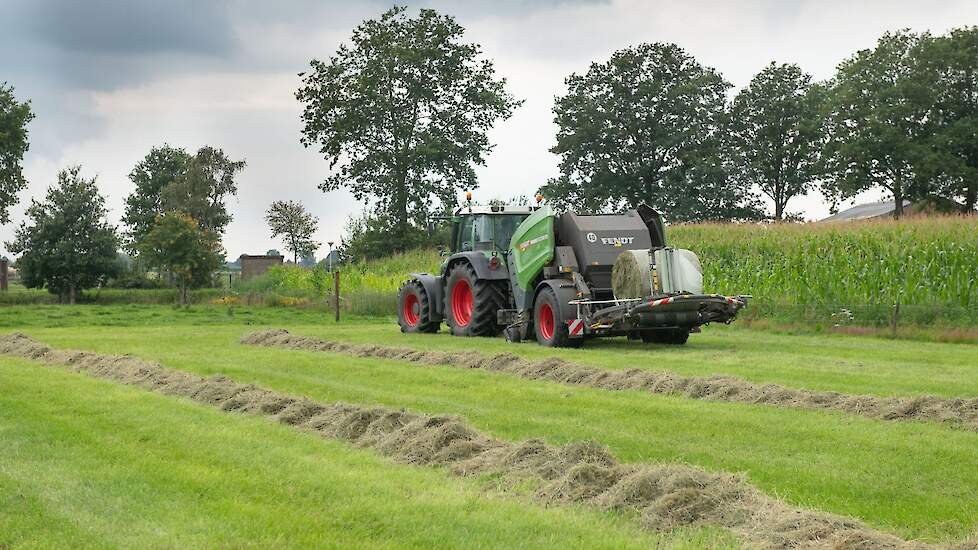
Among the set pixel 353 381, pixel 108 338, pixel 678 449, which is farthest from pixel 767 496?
pixel 108 338

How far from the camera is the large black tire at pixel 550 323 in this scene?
1702 centimetres

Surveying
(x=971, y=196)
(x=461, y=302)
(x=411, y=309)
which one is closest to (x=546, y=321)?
(x=461, y=302)

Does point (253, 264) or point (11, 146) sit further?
point (253, 264)

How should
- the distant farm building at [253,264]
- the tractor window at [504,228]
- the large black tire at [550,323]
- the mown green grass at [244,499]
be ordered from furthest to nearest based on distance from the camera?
the distant farm building at [253,264] < the tractor window at [504,228] < the large black tire at [550,323] < the mown green grass at [244,499]

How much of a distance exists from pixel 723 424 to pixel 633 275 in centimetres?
716

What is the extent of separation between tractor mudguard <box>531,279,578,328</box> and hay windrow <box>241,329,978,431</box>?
222 centimetres

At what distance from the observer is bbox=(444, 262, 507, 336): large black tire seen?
19.5 m

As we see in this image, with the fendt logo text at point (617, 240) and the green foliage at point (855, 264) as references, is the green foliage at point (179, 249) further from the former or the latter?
the fendt logo text at point (617, 240)

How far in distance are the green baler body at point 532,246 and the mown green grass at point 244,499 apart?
30.2 ft

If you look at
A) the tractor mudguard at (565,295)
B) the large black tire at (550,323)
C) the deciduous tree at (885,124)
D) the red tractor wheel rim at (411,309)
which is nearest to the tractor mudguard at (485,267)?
the large black tire at (550,323)

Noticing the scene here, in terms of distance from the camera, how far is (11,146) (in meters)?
48.1

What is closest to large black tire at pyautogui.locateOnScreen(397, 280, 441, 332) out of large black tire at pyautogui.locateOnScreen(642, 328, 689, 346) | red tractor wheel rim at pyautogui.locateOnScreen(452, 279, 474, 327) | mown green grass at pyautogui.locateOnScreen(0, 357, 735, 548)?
red tractor wheel rim at pyautogui.locateOnScreen(452, 279, 474, 327)

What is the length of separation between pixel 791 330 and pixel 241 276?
44.1 metres

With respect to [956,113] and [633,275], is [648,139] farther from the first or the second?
[633,275]
